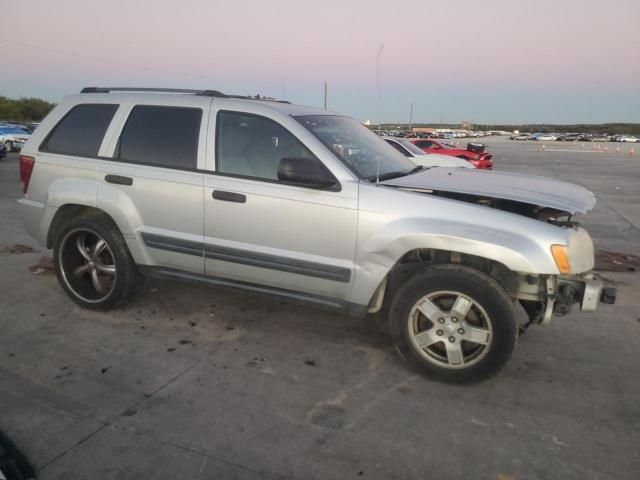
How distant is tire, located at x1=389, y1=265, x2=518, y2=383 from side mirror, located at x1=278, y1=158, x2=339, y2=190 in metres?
0.85

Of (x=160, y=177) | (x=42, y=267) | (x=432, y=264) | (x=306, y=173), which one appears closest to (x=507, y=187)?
(x=432, y=264)

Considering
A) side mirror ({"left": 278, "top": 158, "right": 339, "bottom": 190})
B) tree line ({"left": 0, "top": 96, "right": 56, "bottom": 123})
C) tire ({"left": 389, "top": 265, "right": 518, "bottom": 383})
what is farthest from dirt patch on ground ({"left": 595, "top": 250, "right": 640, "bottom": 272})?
tree line ({"left": 0, "top": 96, "right": 56, "bottom": 123})

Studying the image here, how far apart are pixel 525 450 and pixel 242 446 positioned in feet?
4.83

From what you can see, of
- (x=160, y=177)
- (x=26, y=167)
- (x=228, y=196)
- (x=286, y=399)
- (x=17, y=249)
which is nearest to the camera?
(x=286, y=399)

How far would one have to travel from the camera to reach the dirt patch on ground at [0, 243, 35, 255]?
21.2 feet

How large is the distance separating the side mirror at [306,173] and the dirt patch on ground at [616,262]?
4.32 meters

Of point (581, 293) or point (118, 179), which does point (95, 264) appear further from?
point (581, 293)

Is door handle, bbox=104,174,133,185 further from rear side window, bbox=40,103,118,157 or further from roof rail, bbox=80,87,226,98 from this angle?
roof rail, bbox=80,87,226,98

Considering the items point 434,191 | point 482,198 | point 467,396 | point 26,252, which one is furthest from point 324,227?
point 26,252

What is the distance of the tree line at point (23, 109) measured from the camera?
6425cm

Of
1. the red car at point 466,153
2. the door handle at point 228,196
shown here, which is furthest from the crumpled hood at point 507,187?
the red car at point 466,153

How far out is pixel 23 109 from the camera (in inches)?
2645

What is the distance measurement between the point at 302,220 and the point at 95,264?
205 cm

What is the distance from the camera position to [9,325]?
166 inches
